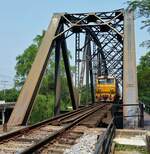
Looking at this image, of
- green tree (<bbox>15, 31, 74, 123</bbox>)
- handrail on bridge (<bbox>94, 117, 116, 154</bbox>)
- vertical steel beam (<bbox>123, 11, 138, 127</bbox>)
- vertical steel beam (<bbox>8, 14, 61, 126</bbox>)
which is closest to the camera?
handrail on bridge (<bbox>94, 117, 116, 154</bbox>)

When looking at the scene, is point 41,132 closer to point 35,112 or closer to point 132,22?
point 132,22

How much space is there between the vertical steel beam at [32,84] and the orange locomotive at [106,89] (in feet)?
68.0

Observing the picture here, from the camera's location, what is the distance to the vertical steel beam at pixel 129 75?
1684 centimetres

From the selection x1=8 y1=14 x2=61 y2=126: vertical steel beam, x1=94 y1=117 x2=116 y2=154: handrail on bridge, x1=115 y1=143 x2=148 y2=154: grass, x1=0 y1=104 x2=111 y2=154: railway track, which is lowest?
x1=115 y1=143 x2=148 y2=154: grass

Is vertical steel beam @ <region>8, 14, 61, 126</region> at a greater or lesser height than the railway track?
greater

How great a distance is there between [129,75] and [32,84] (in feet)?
14.7

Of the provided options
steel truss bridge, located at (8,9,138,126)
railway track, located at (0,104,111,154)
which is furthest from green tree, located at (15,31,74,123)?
railway track, located at (0,104,111,154)

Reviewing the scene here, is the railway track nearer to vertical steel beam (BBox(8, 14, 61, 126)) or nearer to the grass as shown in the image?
the grass

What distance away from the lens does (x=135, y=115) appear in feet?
54.3

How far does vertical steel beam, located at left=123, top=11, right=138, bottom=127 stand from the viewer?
16844mm

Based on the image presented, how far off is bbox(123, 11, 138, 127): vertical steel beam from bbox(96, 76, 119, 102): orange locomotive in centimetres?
2078

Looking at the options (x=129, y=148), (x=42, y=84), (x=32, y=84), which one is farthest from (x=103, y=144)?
(x=42, y=84)

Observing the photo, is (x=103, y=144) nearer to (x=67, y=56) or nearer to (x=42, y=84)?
(x=67, y=56)

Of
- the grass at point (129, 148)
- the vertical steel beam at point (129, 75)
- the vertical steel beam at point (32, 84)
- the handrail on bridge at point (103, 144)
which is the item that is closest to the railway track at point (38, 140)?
the handrail on bridge at point (103, 144)
